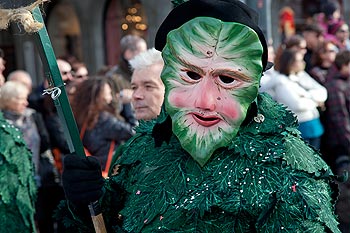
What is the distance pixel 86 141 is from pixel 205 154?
281 centimetres

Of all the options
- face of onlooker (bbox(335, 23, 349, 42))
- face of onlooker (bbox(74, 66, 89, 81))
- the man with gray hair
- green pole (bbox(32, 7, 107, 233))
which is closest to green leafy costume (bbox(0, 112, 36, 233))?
the man with gray hair

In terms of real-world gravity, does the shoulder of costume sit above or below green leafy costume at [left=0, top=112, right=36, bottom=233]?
above

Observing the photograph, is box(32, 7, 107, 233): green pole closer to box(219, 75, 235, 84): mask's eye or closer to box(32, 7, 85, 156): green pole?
box(32, 7, 85, 156): green pole

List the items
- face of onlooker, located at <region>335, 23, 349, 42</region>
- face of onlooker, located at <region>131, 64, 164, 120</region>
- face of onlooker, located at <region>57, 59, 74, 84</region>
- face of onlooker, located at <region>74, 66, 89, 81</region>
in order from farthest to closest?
face of onlooker, located at <region>335, 23, 349, 42</region>, face of onlooker, located at <region>74, 66, 89, 81</region>, face of onlooker, located at <region>57, 59, 74, 84</region>, face of onlooker, located at <region>131, 64, 164, 120</region>

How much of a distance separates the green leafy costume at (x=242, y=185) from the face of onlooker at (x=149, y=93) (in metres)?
1.09

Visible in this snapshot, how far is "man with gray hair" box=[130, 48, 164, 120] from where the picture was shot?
3.40 metres

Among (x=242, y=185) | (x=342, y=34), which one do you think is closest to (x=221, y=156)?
(x=242, y=185)

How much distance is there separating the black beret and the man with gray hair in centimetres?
112

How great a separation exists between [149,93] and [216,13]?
4.29 ft

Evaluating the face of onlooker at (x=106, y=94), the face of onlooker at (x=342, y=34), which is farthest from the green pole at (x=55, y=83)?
the face of onlooker at (x=342, y=34)

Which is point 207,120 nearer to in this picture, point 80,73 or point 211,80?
point 211,80

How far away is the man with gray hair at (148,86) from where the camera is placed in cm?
340

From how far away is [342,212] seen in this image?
430cm

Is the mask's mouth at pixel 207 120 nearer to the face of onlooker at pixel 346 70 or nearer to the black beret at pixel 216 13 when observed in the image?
the black beret at pixel 216 13
